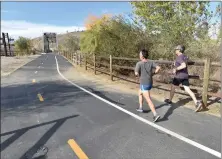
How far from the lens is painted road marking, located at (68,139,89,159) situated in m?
4.27

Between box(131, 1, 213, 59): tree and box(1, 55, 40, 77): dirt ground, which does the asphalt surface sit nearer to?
box(131, 1, 213, 59): tree

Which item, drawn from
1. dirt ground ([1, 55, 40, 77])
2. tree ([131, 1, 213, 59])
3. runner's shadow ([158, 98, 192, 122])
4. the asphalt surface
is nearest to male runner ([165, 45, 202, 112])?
the asphalt surface

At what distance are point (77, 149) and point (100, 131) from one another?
3.25 ft

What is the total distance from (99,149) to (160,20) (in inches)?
601

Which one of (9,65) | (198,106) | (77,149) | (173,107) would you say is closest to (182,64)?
(198,106)

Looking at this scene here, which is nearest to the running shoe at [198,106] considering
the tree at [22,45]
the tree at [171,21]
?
the tree at [171,21]

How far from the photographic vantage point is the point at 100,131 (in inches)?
215

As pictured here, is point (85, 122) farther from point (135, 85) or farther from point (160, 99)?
point (135, 85)

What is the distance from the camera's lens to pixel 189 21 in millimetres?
17516

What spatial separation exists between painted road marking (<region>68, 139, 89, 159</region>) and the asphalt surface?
0.22 feet

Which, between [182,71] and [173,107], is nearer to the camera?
[182,71]

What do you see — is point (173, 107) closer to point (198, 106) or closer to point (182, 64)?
point (198, 106)

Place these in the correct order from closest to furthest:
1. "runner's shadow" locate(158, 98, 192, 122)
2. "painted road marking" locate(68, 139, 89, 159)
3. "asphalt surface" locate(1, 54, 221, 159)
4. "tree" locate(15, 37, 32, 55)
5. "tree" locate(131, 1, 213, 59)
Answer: "painted road marking" locate(68, 139, 89, 159) → "asphalt surface" locate(1, 54, 221, 159) → "runner's shadow" locate(158, 98, 192, 122) → "tree" locate(131, 1, 213, 59) → "tree" locate(15, 37, 32, 55)

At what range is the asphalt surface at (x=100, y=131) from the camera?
4.41m
